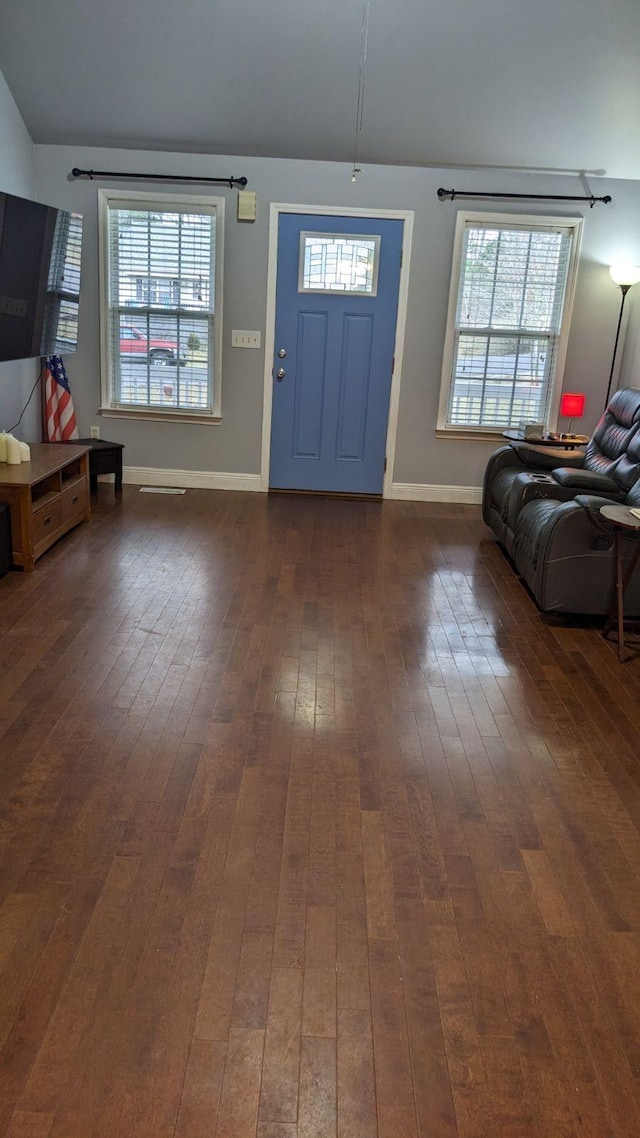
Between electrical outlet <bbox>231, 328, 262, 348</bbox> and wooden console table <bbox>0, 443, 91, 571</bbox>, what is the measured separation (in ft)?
4.79

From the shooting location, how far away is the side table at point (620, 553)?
3447 millimetres

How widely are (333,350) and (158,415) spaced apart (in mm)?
1362

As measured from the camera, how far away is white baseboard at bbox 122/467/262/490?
6.32m

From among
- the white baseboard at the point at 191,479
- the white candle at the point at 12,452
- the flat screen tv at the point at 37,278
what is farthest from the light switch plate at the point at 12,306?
the white baseboard at the point at 191,479

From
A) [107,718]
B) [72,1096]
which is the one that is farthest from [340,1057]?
[107,718]

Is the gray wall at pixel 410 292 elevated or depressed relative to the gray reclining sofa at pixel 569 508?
elevated

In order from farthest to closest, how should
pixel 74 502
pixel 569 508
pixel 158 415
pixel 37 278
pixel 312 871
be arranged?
pixel 158 415
pixel 74 502
pixel 37 278
pixel 569 508
pixel 312 871

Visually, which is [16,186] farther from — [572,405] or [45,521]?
[572,405]

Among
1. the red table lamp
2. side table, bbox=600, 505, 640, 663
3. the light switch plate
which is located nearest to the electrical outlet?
the light switch plate

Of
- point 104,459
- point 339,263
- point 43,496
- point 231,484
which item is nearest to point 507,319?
point 339,263

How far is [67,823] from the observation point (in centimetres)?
227

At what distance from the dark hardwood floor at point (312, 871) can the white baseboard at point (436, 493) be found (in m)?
2.42

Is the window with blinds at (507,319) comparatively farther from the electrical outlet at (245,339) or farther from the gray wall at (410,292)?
the electrical outlet at (245,339)

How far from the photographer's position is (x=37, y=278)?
4.76 metres
